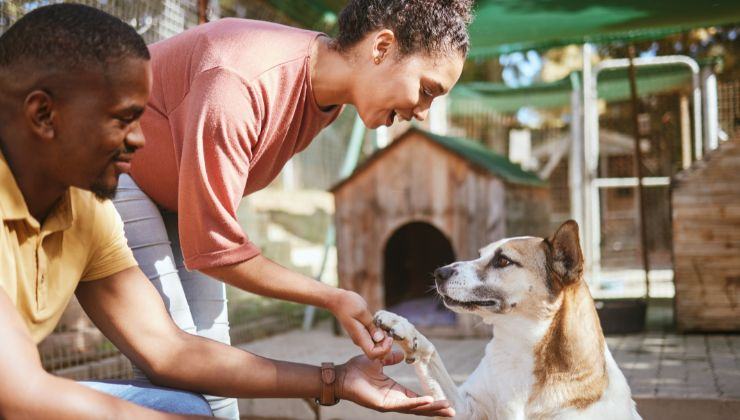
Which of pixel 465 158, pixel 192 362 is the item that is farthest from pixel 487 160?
pixel 192 362

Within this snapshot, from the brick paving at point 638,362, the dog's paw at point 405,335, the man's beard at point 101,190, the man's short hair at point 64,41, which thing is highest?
the man's short hair at point 64,41

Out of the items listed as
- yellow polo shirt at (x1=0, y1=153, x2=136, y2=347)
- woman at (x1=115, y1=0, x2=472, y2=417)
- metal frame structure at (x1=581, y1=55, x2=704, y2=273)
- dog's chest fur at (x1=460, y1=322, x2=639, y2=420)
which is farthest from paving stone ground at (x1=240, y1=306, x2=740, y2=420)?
metal frame structure at (x1=581, y1=55, x2=704, y2=273)

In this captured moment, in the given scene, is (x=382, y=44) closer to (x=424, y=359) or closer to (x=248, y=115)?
(x=248, y=115)

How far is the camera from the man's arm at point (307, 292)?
204cm

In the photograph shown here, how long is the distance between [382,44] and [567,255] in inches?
54.1

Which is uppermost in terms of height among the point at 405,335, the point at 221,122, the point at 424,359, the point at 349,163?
the point at 221,122

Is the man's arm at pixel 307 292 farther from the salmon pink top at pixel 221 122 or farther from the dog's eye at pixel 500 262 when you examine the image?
the dog's eye at pixel 500 262

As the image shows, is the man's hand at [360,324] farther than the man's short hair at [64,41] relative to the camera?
Yes

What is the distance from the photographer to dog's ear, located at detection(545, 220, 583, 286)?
121 inches

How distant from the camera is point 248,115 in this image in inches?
81.0

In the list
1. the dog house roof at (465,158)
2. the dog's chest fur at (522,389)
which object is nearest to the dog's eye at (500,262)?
the dog's chest fur at (522,389)

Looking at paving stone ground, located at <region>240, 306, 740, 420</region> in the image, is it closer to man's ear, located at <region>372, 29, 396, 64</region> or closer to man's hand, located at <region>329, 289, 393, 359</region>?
man's hand, located at <region>329, 289, 393, 359</region>

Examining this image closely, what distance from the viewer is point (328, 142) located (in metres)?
7.43

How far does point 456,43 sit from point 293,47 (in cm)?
47
